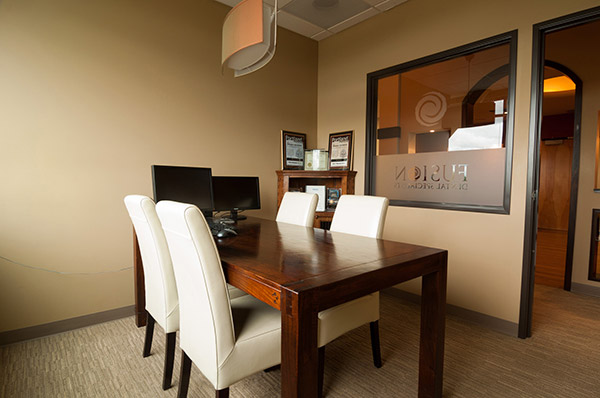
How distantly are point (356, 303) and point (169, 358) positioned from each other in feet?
3.31

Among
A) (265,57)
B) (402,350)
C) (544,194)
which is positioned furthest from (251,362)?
(544,194)

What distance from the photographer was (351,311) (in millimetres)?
1648

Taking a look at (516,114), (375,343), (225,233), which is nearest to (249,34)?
(225,233)

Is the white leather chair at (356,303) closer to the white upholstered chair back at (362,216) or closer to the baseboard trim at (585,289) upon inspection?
the white upholstered chair back at (362,216)

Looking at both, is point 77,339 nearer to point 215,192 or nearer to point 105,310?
point 105,310

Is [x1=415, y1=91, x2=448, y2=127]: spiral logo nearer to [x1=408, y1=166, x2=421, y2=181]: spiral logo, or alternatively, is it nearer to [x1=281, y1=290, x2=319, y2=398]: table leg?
[x1=408, y1=166, x2=421, y2=181]: spiral logo

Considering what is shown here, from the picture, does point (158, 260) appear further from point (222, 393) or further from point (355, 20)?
point (355, 20)

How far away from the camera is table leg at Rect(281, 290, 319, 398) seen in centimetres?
103

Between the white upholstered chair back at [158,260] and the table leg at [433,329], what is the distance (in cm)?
126

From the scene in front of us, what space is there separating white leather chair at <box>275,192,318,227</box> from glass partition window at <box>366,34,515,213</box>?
107cm

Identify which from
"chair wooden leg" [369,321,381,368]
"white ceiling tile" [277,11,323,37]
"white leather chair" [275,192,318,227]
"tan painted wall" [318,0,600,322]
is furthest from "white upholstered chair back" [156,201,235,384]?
"white ceiling tile" [277,11,323,37]

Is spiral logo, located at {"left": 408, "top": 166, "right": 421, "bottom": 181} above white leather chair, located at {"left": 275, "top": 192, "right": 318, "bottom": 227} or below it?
above

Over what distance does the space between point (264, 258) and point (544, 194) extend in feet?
26.8

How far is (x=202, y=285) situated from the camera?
1.19m
